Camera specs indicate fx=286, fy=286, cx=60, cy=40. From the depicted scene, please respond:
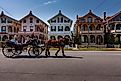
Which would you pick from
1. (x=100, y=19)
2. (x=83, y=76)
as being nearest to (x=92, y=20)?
(x=100, y=19)

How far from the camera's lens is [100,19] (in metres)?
76.6

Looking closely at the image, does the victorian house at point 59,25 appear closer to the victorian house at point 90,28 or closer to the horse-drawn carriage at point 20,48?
the victorian house at point 90,28

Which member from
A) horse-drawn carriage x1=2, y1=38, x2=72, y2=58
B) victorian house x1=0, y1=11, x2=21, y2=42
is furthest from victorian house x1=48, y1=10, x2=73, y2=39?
horse-drawn carriage x1=2, y1=38, x2=72, y2=58

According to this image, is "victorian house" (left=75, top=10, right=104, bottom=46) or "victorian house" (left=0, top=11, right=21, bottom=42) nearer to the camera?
"victorian house" (left=75, top=10, right=104, bottom=46)

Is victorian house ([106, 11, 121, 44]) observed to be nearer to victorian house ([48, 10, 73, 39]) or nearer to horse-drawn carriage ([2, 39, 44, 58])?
victorian house ([48, 10, 73, 39])

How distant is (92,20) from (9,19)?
23.8 m

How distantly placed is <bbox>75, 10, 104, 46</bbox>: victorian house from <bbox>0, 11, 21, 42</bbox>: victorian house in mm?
18256

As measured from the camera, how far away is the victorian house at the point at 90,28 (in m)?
75.4

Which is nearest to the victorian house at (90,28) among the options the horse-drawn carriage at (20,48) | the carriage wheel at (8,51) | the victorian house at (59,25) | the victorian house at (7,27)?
the victorian house at (59,25)

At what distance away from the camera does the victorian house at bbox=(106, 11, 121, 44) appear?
7288 cm

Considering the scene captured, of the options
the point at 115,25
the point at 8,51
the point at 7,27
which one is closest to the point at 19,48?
the point at 8,51

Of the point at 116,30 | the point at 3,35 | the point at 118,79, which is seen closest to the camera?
the point at 118,79

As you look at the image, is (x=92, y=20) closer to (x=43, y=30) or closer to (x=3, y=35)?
(x=43, y=30)

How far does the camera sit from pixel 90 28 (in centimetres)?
7662
